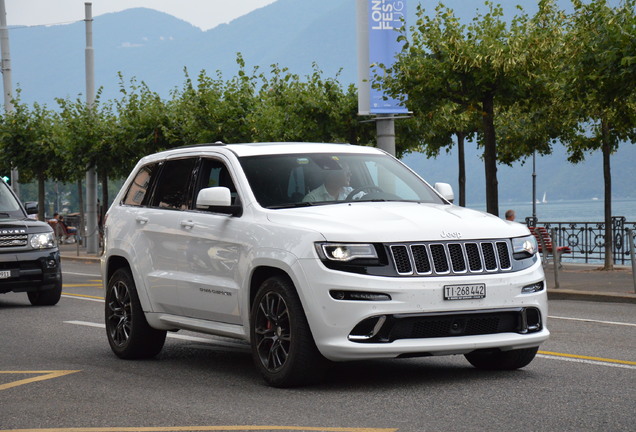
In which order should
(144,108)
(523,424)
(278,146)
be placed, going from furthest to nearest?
(144,108) < (278,146) < (523,424)

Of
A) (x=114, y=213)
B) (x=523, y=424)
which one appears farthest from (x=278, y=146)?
(x=523, y=424)

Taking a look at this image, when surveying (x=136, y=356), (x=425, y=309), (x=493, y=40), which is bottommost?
(x=136, y=356)

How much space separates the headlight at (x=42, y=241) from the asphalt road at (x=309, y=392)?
5.59 metres

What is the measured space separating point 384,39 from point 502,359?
1498 cm

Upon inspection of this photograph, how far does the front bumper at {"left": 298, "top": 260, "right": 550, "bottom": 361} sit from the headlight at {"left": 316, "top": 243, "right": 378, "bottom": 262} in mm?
90

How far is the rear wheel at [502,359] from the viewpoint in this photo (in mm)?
8836

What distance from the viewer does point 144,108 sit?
38.5 m

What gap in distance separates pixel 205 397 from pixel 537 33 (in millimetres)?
16257

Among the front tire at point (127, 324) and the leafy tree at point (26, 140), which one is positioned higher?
the leafy tree at point (26, 140)

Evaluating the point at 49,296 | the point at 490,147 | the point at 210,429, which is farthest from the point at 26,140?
the point at 210,429

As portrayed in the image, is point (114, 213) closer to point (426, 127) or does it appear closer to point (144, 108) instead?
point (426, 127)

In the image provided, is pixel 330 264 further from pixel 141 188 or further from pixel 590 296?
pixel 590 296

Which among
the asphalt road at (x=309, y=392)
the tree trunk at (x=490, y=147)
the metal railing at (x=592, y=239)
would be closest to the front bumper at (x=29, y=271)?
the asphalt road at (x=309, y=392)

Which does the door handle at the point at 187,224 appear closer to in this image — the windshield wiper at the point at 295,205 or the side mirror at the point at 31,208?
the windshield wiper at the point at 295,205
